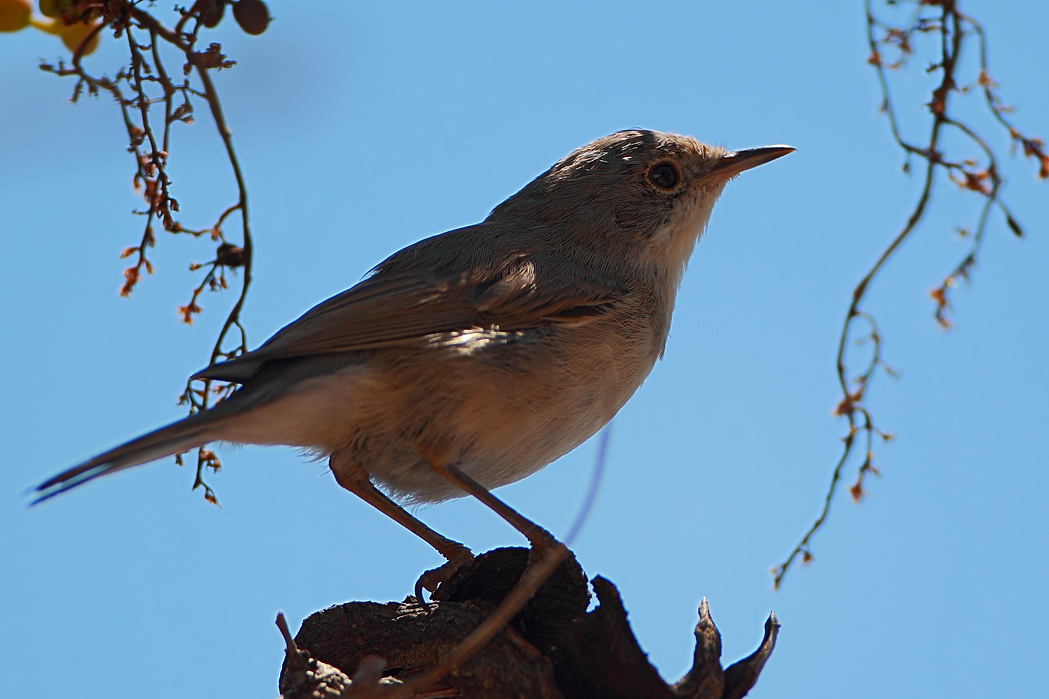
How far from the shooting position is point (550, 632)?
2.91 meters

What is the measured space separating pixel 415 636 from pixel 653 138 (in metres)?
2.69

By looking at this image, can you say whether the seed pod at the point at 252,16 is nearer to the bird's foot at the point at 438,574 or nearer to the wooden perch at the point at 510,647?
the wooden perch at the point at 510,647

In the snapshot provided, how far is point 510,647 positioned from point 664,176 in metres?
2.52

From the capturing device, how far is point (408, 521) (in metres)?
3.73

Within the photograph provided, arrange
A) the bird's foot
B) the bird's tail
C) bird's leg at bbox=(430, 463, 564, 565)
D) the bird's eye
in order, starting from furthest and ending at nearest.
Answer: the bird's eye, the bird's foot, bird's leg at bbox=(430, 463, 564, 565), the bird's tail

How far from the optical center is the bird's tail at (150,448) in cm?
259

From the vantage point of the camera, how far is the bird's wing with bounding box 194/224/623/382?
11.2ft

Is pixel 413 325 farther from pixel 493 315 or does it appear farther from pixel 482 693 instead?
pixel 482 693

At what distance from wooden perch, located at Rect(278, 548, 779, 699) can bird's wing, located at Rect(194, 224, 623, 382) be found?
2.93 ft

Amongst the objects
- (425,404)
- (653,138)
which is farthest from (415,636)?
(653,138)

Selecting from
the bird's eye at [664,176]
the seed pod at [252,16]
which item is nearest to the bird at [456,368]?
the bird's eye at [664,176]

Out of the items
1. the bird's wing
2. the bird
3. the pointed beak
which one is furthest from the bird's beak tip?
the bird's wing

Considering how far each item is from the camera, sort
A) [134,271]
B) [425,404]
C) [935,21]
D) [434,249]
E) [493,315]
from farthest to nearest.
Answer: [434,249] < [493,315] < [425,404] < [134,271] < [935,21]

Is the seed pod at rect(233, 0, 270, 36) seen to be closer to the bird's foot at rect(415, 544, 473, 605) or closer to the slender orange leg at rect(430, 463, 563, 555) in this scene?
the slender orange leg at rect(430, 463, 563, 555)
